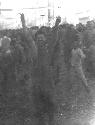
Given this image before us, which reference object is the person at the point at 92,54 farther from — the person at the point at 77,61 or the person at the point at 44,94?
the person at the point at 44,94

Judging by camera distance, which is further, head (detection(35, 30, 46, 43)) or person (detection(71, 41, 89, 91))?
person (detection(71, 41, 89, 91))

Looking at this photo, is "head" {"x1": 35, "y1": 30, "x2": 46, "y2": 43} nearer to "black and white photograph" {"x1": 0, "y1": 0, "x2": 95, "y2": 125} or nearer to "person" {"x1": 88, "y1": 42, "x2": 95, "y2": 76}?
"black and white photograph" {"x1": 0, "y1": 0, "x2": 95, "y2": 125}

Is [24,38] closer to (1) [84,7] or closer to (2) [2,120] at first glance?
(2) [2,120]

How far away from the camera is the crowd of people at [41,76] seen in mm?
4578

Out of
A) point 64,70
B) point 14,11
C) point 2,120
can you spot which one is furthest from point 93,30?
point 14,11

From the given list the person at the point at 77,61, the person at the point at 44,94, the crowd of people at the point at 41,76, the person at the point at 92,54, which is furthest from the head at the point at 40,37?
the person at the point at 92,54

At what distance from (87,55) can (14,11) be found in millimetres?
7493

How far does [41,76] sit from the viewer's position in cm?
461

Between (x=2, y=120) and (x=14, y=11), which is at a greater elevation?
(x=14, y=11)

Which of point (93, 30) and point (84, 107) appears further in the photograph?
point (93, 30)

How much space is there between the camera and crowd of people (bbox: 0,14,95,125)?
458cm

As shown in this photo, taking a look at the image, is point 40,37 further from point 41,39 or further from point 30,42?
point 30,42

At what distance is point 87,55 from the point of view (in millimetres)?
5902

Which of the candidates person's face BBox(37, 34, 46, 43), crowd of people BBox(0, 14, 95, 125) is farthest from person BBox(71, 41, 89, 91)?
person's face BBox(37, 34, 46, 43)
